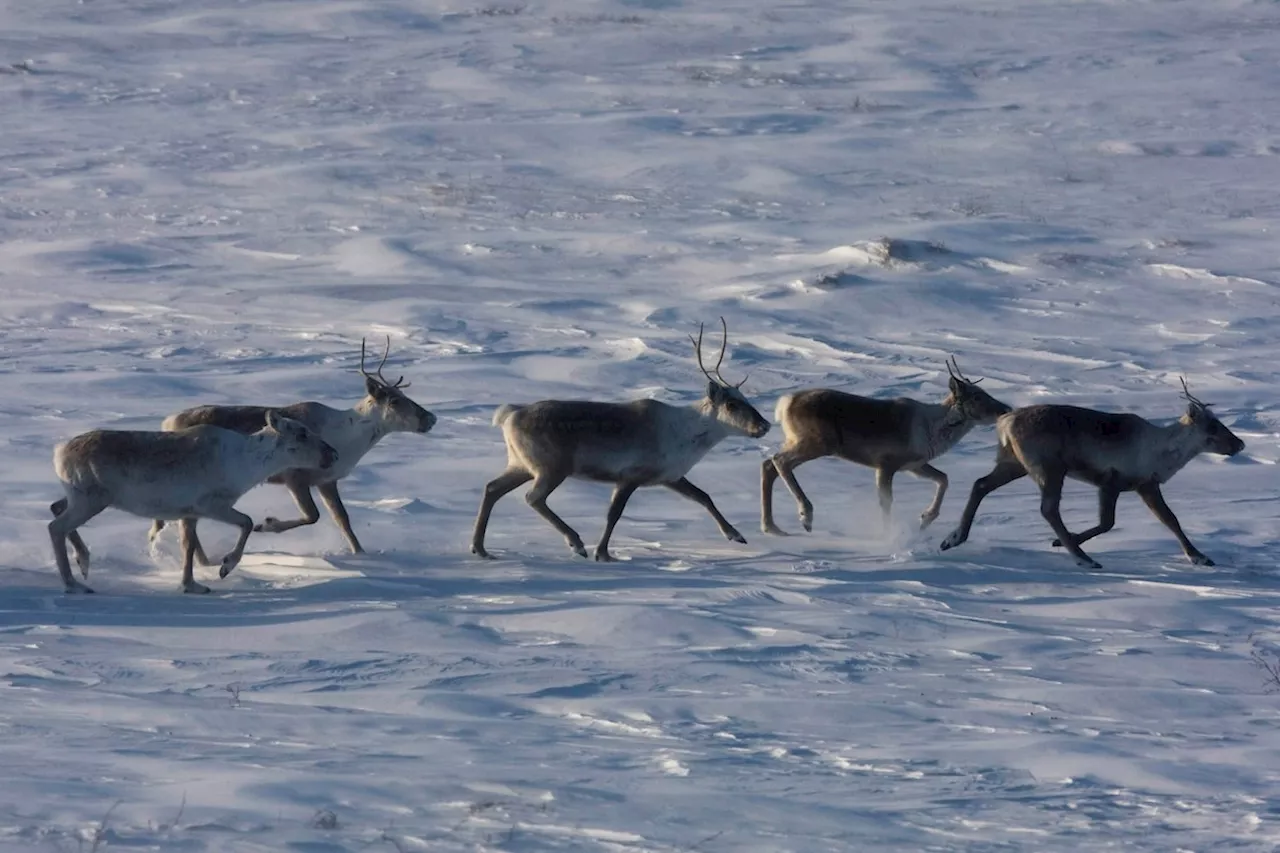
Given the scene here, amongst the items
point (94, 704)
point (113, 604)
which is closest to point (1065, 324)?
point (113, 604)

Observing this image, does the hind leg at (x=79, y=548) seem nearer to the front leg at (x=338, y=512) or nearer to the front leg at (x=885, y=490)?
the front leg at (x=338, y=512)

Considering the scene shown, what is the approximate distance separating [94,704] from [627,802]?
2.77 metres

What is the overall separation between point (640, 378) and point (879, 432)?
408 centimetres

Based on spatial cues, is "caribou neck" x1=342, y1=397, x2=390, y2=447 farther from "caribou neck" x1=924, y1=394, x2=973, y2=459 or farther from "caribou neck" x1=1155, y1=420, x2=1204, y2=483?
"caribou neck" x1=1155, y1=420, x2=1204, y2=483

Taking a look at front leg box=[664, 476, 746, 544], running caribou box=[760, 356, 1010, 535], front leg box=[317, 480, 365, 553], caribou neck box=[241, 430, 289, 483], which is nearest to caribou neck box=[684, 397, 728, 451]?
front leg box=[664, 476, 746, 544]

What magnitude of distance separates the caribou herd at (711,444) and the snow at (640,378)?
37 centimetres

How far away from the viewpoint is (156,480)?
11.7 m

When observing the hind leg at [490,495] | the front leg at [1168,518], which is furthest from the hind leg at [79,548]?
the front leg at [1168,518]

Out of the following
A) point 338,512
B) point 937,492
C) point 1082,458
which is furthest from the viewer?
point 937,492

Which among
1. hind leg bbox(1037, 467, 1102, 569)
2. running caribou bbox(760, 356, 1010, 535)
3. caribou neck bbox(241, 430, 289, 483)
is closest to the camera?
caribou neck bbox(241, 430, 289, 483)

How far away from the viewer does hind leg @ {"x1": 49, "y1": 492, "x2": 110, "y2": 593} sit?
37.9ft

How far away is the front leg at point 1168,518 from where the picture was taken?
1288 centimetres

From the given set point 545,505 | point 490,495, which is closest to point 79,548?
point 490,495

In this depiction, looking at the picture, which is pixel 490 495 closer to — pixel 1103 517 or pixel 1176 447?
pixel 1103 517
